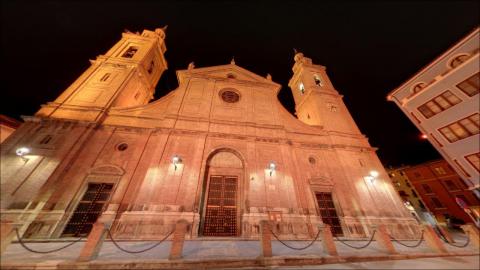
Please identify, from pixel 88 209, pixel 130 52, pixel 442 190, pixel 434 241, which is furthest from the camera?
pixel 442 190

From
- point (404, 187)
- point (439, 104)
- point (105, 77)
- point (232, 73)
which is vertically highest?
point (232, 73)

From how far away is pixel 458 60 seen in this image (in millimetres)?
14578

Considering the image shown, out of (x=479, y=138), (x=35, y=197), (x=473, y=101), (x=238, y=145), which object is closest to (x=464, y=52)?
(x=473, y=101)

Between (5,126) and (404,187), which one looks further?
(404,187)

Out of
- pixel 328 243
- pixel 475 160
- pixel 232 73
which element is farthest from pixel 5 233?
pixel 475 160

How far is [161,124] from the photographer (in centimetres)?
1338

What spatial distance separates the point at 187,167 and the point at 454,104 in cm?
2234

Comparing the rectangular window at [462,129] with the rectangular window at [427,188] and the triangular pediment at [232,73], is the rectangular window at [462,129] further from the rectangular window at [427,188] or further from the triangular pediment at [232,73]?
the rectangular window at [427,188]

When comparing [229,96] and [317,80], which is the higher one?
[317,80]

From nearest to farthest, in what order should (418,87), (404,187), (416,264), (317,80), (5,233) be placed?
(5,233) < (416,264) < (418,87) < (317,80) < (404,187)

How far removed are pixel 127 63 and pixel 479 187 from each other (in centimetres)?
3217

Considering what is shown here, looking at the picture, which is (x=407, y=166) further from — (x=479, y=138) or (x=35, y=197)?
(x=35, y=197)

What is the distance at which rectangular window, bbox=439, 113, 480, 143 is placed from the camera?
13.8 meters

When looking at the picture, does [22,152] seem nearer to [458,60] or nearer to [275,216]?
[275,216]
